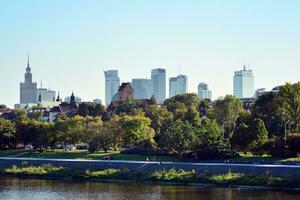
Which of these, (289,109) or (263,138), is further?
(289,109)

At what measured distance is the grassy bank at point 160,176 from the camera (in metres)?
46.1

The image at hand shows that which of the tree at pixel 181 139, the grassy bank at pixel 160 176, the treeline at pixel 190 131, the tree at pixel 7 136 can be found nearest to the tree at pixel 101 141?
the treeline at pixel 190 131

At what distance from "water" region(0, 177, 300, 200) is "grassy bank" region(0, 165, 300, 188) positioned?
2.07 metres

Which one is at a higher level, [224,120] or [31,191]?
[224,120]

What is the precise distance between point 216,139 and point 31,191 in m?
23.5

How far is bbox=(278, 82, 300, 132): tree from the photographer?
69875 mm

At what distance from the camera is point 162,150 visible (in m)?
68.2

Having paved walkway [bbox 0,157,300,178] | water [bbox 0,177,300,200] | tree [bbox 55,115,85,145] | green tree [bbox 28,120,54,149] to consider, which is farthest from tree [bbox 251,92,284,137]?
water [bbox 0,177,300,200]

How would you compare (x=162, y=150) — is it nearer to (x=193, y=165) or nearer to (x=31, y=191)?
(x=193, y=165)

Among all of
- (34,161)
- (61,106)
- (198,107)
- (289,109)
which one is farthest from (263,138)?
(61,106)

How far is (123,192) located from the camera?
145 feet

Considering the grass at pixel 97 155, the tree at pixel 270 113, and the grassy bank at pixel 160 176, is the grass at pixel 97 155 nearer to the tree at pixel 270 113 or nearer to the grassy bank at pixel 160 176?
the grassy bank at pixel 160 176

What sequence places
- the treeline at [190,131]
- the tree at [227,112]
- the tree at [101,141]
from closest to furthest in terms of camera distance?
the treeline at [190,131] → the tree at [101,141] → the tree at [227,112]

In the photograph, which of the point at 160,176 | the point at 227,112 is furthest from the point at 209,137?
the point at 227,112
